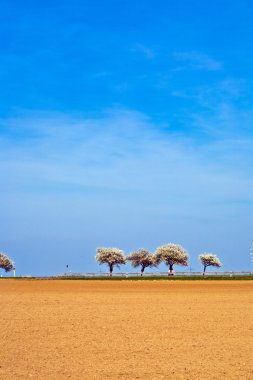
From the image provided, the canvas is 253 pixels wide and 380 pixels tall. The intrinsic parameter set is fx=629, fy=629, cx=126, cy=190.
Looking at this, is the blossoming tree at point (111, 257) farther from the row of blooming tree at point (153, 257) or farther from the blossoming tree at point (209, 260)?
the blossoming tree at point (209, 260)

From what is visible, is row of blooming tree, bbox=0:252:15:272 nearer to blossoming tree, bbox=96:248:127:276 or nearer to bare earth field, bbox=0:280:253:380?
blossoming tree, bbox=96:248:127:276

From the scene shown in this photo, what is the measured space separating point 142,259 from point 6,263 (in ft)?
101

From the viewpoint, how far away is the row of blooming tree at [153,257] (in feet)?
432

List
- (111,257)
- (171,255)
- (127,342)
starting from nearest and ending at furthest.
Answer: (127,342) → (171,255) → (111,257)

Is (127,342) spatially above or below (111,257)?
below

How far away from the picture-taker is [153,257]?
135 meters

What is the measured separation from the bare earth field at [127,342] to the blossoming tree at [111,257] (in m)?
104

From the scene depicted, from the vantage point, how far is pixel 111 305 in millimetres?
33344

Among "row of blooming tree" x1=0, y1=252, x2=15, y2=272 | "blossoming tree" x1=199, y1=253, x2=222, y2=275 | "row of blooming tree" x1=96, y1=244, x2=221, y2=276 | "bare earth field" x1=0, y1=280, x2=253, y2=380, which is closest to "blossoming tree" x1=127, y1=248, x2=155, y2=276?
"row of blooming tree" x1=96, y1=244, x2=221, y2=276

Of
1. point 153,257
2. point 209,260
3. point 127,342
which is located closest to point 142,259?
point 153,257

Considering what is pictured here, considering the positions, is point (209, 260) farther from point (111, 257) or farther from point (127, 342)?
point (127, 342)

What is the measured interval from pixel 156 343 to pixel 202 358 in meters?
2.76

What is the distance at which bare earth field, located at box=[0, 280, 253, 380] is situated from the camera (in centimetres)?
1540

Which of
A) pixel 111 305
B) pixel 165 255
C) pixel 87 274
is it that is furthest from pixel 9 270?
pixel 111 305
